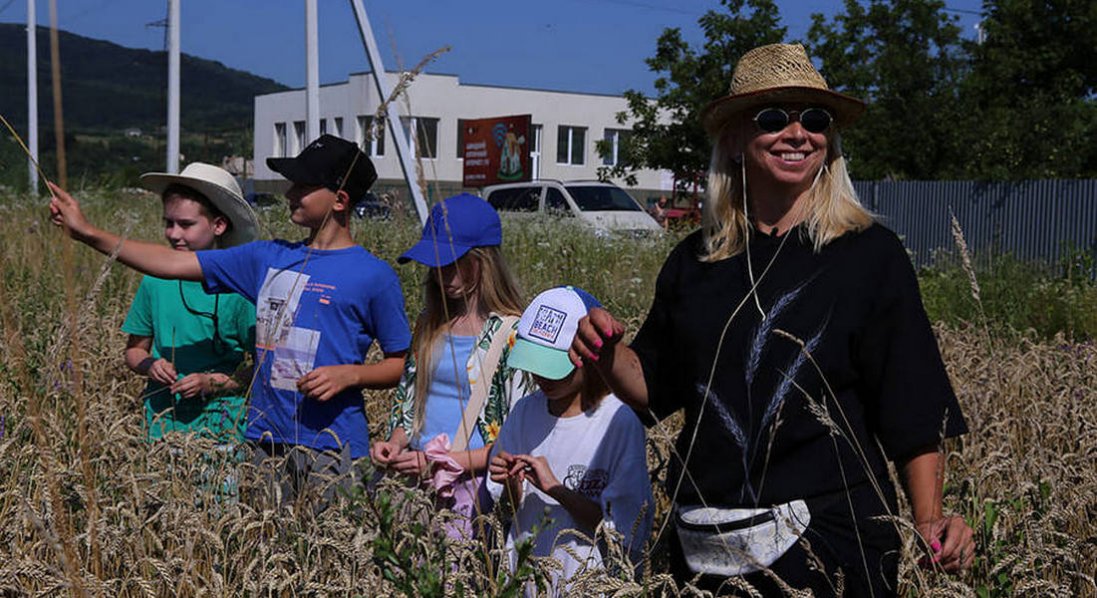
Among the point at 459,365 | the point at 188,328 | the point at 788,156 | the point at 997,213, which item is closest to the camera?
the point at 788,156

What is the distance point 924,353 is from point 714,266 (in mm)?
468

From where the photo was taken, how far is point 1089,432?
399cm

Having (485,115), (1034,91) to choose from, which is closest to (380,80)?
(1034,91)

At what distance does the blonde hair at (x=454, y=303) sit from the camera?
3.63 m

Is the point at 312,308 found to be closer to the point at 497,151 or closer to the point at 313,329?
the point at 313,329

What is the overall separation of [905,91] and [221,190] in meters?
24.0

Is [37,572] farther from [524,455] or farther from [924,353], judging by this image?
[924,353]

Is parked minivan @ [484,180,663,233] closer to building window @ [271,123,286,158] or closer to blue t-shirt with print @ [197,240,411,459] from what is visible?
blue t-shirt with print @ [197,240,411,459]

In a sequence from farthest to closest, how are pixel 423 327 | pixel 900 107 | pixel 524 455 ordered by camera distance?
pixel 900 107 → pixel 423 327 → pixel 524 455

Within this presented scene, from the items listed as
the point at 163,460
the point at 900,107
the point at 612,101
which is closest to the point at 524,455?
the point at 163,460

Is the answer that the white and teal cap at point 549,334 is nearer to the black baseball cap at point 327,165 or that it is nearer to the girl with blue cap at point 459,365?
the girl with blue cap at point 459,365

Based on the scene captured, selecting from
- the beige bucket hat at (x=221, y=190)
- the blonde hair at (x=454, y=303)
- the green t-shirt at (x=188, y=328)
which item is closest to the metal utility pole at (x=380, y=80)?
the beige bucket hat at (x=221, y=190)

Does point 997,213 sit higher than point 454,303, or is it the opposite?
point 997,213

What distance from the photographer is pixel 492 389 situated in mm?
3547
